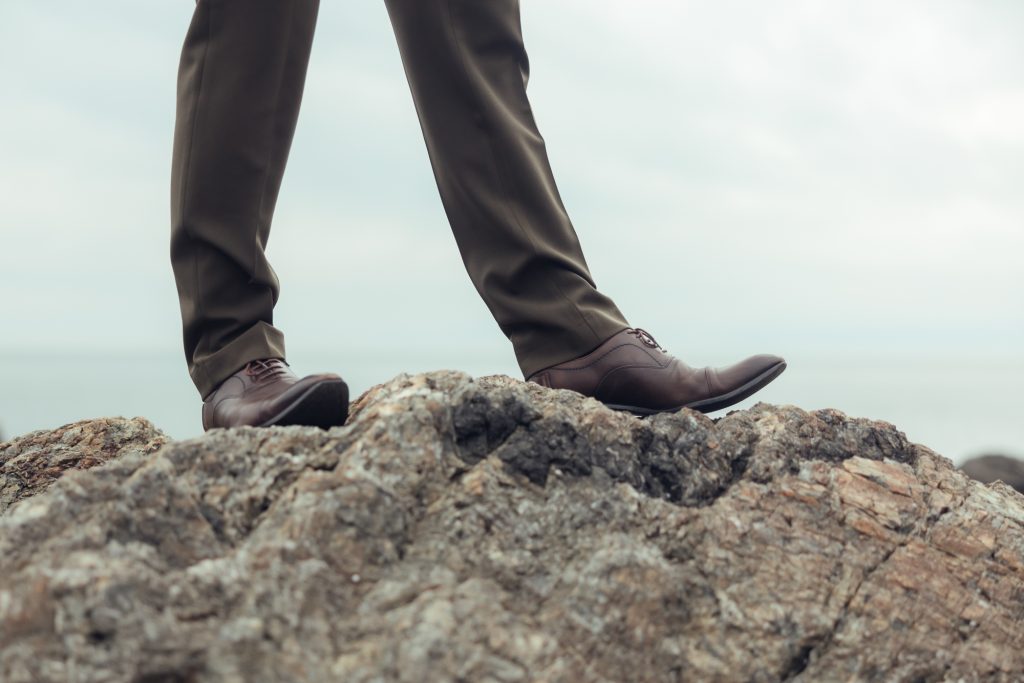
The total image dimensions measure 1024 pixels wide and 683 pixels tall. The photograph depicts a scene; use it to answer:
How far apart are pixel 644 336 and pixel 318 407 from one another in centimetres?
117

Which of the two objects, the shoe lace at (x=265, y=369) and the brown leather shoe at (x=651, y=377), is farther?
the brown leather shoe at (x=651, y=377)

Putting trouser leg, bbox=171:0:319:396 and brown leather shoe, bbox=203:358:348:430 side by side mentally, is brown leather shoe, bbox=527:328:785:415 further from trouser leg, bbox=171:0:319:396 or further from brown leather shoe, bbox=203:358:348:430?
trouser leg, bbox=171:0:319:396

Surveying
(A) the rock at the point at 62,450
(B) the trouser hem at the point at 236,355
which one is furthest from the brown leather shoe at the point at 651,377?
(A) the rock at the point at 62,450

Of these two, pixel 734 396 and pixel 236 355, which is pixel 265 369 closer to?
pixel 236 355

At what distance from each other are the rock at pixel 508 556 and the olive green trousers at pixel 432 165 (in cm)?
54

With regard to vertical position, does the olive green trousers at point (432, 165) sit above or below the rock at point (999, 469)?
above

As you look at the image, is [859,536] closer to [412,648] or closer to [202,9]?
[412,648]

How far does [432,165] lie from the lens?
3410 mm

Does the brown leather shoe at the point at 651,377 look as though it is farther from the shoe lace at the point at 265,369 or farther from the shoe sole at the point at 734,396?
the shoe lace at the point at 265,369

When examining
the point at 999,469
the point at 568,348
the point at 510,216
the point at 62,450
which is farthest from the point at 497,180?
the point at 999,469

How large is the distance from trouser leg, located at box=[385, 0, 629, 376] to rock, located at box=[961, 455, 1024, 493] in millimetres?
7230

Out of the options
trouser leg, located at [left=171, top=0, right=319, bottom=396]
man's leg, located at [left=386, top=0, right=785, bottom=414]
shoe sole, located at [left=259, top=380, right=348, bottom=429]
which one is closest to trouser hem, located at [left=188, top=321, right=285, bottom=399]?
trouser leg, located at [left=171, top=0, right=319, bottom=396]

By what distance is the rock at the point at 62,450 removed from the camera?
3770mm

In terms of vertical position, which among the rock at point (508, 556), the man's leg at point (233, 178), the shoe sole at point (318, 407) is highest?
the man's leg at point (233, 178)
